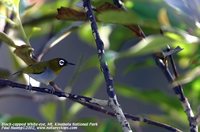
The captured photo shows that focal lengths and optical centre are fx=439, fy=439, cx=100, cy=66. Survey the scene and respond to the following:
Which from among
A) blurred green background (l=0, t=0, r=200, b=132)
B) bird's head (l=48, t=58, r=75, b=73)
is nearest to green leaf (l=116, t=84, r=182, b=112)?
blurred green background (l=0, t=0, r=200, b=132)

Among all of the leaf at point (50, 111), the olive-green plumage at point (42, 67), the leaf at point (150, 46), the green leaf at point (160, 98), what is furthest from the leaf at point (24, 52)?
the green leaf at point (160, 98)

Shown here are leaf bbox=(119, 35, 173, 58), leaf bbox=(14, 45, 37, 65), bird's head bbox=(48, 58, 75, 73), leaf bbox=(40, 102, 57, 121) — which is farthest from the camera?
leaf bbox=(40, 102, 57, 121)

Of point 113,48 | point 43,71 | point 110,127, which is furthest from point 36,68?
point 113,48

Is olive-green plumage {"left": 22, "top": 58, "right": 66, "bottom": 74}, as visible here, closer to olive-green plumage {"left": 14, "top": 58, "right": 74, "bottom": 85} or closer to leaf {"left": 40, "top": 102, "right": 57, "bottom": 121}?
olive-green plumage {"left": 14, "top": 58, "right": 74, "bottom": 85}

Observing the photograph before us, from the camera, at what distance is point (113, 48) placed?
0.82 metres

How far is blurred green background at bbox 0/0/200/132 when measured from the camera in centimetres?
35

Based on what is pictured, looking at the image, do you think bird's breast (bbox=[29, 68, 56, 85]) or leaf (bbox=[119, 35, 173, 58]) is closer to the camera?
leaf (bbox=[119, 35, 173, 58])

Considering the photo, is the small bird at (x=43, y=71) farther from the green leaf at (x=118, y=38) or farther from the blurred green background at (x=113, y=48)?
the green leaf at (x=118, y=38)

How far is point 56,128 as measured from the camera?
0.64 meters

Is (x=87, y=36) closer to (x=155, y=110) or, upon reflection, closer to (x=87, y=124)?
(x=87, y=124)

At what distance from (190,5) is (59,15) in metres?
0.15

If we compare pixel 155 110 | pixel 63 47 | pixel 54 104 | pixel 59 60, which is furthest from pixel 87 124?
pixel 155 110

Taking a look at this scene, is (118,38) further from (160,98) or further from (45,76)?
(45,76)

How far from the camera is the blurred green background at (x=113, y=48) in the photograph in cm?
35
